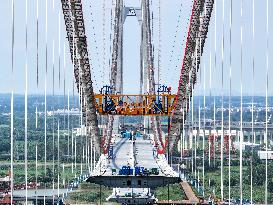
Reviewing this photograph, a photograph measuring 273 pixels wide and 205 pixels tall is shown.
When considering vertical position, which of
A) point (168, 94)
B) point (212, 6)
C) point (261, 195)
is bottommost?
point (261, 195)

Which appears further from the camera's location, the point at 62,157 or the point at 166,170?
the point at 62,157

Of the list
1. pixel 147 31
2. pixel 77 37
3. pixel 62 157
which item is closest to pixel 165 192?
pixel 147 31

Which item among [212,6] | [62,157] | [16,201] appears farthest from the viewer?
[62,157]

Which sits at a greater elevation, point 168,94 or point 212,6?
point 212,6

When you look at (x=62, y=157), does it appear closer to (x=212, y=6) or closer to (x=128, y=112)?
(x=128, y=112)

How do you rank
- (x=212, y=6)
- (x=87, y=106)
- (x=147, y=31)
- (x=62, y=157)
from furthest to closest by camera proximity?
(x=62, y=157) < (x=147, y=31) < (x=87, y=106) < (x=212, y=6)

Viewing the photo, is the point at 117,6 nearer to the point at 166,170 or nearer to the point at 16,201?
the point at 16,201
